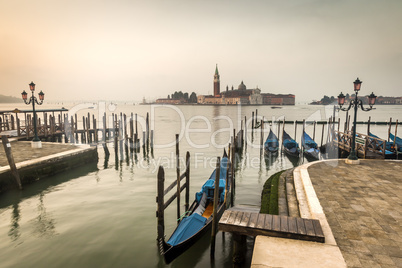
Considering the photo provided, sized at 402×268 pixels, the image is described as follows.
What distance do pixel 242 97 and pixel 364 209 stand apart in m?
153

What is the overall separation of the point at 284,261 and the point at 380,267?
4.38ft

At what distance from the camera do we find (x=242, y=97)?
154 metres

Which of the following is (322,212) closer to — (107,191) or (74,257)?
(74,257)

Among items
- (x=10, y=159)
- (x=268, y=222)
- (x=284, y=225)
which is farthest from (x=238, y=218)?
(x=10, y=159)

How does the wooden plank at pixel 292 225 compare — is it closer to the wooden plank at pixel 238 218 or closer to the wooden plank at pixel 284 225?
the wooden plank at pixel 284 225

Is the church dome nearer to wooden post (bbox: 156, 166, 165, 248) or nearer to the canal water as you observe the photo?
the canal water

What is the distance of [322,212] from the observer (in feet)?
16.6

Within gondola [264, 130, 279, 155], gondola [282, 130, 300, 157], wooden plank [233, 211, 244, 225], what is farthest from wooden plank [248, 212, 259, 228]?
gondola [264, 130, 279, 155]

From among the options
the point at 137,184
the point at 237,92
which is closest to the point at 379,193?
the point at 137,184

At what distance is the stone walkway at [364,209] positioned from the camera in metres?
3.78

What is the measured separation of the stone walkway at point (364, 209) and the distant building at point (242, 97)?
145m

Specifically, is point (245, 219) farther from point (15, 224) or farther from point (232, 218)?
point (15, 224)

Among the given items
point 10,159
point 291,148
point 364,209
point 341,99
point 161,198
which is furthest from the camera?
point 291,148

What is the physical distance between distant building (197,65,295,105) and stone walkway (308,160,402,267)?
145 m
